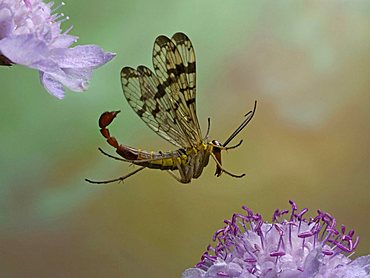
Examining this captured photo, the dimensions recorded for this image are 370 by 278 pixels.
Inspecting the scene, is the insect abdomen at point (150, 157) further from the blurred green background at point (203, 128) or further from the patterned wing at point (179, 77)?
the blurred green background at point (203, 128)

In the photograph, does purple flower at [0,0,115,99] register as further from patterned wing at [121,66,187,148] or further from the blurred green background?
the blurred green background

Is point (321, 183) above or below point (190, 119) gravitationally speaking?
above

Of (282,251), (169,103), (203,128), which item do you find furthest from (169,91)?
(203,128)

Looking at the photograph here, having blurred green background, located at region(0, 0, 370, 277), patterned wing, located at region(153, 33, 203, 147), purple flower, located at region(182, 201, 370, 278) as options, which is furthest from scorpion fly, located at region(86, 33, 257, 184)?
blurred green background, located at region(0, 0, 370, 277)

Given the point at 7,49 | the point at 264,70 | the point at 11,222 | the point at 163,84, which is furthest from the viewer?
the point at 264,70

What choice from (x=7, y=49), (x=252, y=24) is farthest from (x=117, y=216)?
(x=7, y=49)

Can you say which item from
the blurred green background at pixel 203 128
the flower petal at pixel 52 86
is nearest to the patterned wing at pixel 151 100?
the flower petal at pixel 52 86

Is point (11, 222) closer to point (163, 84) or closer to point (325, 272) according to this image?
point (163, 84)

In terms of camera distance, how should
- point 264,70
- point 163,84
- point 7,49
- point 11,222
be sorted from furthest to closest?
point 264,70 < point 11,222 < point 163,84 < point 7,49
